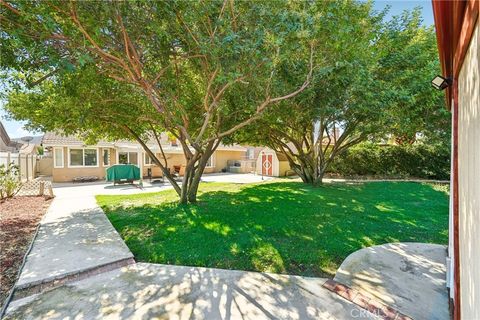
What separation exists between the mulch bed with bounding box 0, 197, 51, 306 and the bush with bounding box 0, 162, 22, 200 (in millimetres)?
355

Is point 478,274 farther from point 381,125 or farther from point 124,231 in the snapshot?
point 381,125

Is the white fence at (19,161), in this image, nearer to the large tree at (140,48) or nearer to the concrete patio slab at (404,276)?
the large tree at (140,48)

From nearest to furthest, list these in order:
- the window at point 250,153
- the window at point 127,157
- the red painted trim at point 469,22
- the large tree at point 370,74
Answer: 1. the red painted trim at point 469,22
2. the large tree at point 370,74
3. the window at point 127,157
4. the window at point 250,153

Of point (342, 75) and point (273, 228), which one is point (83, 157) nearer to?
point (273, 228)

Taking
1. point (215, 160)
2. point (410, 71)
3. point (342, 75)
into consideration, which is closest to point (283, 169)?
point (215, 160)

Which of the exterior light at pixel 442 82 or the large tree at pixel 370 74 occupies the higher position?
the large tree at pixel 370 74

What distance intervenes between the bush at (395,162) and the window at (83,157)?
61.7 ft

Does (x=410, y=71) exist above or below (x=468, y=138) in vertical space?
above

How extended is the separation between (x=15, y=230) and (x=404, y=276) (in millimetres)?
8773

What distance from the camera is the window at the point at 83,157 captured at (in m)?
Answer: 17.6

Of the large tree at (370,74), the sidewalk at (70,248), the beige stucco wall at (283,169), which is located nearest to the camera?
the sidewalk at (70,248)

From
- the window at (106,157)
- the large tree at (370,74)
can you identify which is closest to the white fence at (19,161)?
the window at (106,157)

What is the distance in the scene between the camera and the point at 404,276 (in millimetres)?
3979

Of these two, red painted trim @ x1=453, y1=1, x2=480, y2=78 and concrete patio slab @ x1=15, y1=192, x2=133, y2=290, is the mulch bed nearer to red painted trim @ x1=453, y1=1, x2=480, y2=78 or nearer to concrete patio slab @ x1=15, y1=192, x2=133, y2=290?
concrete patio slab @ x1=15, y1=192, x2=133, y2=290
